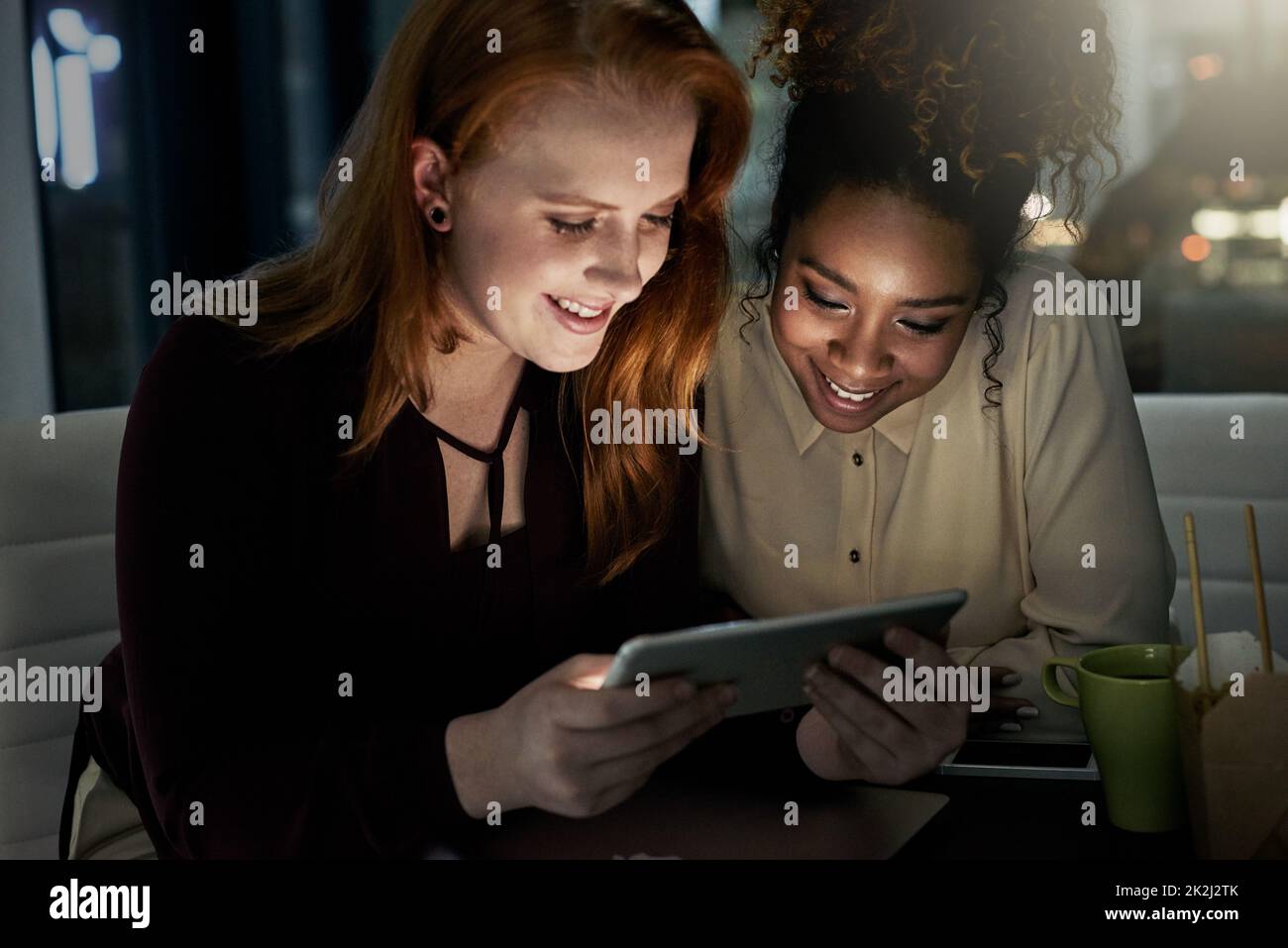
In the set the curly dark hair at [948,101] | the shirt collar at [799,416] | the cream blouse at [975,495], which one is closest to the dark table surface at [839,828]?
the cream blouse at [975,495]

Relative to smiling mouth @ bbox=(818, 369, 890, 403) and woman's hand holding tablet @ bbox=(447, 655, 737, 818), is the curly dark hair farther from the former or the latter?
woman's hand holding tablet @ bbox=(447, 655, 737, 818)

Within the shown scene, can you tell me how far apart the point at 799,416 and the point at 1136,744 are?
462mm

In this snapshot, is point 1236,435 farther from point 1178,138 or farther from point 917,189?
point 917,189

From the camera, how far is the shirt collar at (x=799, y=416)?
3.79ft

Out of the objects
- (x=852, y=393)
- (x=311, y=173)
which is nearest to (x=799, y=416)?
(x=852, y=393)

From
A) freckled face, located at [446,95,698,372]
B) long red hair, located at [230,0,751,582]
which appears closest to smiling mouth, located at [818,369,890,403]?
long red hair, located at [230,0,751,582]

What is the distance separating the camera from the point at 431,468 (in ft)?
3.41

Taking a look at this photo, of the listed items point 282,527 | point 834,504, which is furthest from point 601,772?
point 834,504

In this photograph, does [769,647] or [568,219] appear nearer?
[769,647]

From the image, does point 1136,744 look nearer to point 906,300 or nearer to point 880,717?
point 880,717

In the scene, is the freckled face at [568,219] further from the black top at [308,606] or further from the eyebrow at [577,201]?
the black top at [308,606]

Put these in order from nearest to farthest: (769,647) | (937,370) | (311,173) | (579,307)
Result: (769,647) < (579,307) < (937,370) < (311,173)

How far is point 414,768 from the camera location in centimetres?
86

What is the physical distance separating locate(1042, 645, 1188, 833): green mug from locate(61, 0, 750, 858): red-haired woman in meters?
0.27
